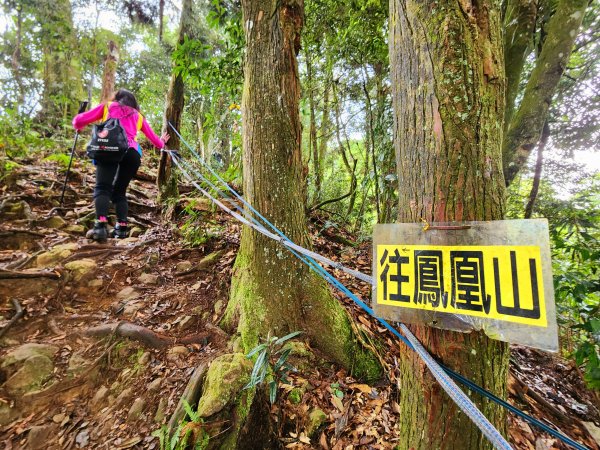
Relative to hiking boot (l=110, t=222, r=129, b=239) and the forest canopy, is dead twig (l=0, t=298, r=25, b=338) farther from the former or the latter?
the forest canopy

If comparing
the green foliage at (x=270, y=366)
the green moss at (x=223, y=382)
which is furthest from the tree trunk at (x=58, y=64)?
the green foliage at (x=270, y=366)

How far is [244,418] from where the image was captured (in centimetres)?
192

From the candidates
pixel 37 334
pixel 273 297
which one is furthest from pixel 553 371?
pixel 37 334

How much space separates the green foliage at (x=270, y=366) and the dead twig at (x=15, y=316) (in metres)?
2.36

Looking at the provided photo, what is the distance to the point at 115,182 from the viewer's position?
4297mm

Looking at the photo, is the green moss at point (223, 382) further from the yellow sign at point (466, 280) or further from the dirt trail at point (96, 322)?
the yellow sign at point (466, 280)

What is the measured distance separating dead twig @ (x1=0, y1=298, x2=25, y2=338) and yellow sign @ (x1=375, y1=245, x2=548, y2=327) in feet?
11.1

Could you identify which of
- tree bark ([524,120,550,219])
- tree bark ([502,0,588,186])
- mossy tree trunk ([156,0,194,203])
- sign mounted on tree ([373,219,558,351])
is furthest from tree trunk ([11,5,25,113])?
tree bark ([524,120,550,219])

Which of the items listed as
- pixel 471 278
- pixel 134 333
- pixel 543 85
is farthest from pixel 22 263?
pixel 543 85

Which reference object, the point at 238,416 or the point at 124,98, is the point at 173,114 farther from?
the point at 238,416

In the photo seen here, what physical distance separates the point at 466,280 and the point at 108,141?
4282 mm

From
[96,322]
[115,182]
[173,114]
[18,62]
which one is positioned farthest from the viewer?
[18,62]

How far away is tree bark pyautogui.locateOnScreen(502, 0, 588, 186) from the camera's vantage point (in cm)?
341

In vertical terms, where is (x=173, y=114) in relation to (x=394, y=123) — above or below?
above
